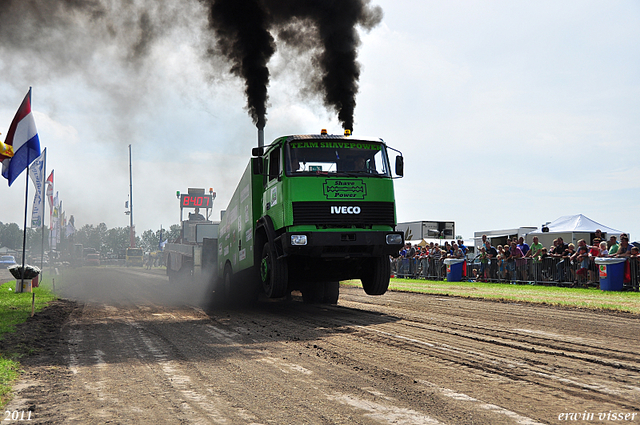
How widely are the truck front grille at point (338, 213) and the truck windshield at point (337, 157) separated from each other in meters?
0.62

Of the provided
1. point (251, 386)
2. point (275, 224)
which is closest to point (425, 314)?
point (275, 224)

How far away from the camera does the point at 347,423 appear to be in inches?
155

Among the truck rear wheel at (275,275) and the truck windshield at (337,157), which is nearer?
the truck windshield at (337,157)

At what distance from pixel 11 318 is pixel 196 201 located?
5690cm

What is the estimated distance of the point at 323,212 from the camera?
32.8ft

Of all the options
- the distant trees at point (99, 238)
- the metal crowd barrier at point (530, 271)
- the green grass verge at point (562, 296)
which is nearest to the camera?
the green grass verge at point (562, 296)

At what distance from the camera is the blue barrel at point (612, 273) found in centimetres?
1492

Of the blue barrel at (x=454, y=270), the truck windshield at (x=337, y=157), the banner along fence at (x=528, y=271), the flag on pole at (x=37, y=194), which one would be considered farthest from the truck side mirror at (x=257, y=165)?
the flag on pole at (x=37, y=194)

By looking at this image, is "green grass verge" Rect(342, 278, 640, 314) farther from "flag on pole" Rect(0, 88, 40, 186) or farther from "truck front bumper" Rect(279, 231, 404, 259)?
"flag on pole" Rect(0, 88, 40, 186)

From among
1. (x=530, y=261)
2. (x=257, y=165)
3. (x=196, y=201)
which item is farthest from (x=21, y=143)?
(x=196, y=201)

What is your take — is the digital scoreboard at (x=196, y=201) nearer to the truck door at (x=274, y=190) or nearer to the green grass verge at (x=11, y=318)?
the green grass verge at (x=11, y=318)

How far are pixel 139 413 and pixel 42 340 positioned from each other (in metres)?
4.68

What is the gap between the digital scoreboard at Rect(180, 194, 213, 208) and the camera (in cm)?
6506

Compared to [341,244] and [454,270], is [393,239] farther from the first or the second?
[454,270]
